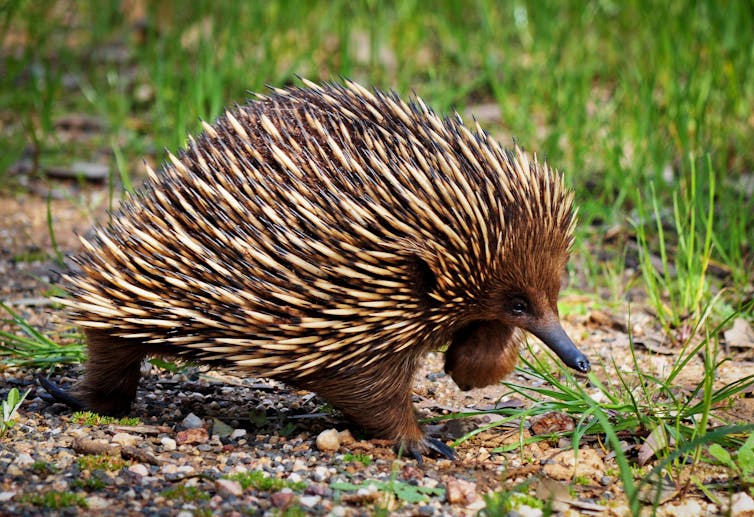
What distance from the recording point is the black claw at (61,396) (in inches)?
146

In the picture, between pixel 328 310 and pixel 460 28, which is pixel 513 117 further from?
pixel 328 310

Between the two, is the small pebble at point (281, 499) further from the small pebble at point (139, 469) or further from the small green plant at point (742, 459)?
the small green plant at point (742, 459)

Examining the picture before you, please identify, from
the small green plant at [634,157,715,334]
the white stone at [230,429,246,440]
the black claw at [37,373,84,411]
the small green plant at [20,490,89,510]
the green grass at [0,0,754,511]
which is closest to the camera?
the small green plant at [20,490,89,510]

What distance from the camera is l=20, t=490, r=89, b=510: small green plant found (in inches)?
110

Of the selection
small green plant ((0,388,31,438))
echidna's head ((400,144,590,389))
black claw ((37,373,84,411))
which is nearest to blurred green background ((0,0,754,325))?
echidna's head ((400,144,590,389))

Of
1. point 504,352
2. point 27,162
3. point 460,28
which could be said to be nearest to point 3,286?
point 27,162

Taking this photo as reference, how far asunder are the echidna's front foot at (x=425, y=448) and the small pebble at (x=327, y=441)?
0.22 metres

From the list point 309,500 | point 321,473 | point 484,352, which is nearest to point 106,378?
point 321,473

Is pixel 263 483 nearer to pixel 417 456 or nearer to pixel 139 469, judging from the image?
pixel 139 469

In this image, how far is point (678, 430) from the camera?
125 inches

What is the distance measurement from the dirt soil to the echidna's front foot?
38mm

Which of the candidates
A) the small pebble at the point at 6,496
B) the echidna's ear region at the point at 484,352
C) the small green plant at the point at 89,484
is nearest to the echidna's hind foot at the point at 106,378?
the small green plant at the point at 89,484

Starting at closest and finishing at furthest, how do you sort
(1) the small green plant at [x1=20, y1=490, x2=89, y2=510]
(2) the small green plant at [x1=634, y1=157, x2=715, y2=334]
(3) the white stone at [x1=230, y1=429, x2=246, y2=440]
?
(1) the small green plant at [x1=20, y1=490, x2=89, y2=510]
(3) the white stone at [x1=230, y1=429, x2=246, y2=440]
(2) the small green plant at [x1=634, y1=157, x2=715, y2=334]

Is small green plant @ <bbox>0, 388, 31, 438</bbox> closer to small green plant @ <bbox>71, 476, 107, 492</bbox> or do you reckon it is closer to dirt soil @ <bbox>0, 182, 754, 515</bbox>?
dirt soil @ <bbox>0, 182, 754, 515</bbox>
